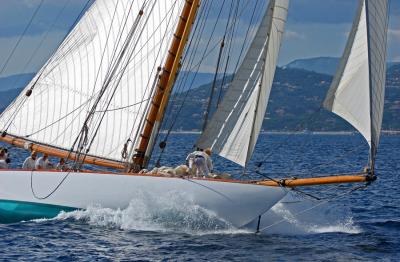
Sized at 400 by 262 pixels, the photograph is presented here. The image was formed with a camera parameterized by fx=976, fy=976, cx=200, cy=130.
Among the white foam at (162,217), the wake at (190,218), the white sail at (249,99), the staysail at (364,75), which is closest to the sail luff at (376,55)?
the staysail at (364,75)

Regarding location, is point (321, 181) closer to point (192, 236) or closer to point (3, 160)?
point (192, 236)

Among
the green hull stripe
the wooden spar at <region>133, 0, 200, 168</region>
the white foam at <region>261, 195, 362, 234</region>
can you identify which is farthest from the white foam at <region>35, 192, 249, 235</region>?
the wooden spar at <region>133, 0, 200, 168</region>

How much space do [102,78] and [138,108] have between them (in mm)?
1972

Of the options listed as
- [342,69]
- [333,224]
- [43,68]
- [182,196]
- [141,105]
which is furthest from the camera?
[43,68]

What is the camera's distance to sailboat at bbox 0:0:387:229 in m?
25.2

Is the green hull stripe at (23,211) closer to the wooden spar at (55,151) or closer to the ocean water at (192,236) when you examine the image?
the ocean water at (192,236)

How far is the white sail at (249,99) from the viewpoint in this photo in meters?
27.7

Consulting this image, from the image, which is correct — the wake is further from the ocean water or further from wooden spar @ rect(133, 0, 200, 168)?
wooden spar @ rect(133, 0, 200, 168)

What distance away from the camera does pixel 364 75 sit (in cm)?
2469

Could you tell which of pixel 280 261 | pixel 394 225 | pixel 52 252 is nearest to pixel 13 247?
pixel 52 252

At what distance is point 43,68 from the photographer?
3462 centimetres

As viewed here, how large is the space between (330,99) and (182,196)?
500 centimetres

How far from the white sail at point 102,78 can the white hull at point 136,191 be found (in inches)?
133

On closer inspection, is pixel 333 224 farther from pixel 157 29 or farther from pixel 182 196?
pixel 157 29
